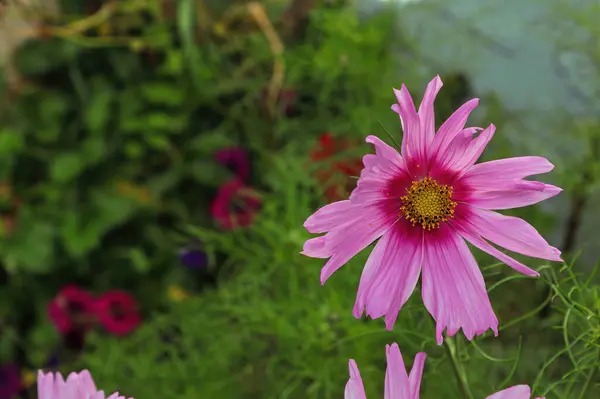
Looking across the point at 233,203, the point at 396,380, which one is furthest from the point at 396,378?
the point at 233,203

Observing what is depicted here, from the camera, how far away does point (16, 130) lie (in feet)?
3.05

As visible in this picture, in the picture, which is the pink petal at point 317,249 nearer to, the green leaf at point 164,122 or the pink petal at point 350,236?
the pink petal at point 350,236

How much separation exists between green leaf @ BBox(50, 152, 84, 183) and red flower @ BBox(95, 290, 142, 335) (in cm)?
15

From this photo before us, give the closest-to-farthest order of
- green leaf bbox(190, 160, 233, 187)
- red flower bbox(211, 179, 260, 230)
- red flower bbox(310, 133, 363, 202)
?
red flower bbox(310, 133, 363, 202), red flower bbox(211, 179, 260, 230), green leaf bbox(190, 160, 233, 187)

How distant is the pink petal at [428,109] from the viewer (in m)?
0.18

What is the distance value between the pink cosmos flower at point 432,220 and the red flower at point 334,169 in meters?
0.25

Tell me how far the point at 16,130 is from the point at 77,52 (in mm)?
130

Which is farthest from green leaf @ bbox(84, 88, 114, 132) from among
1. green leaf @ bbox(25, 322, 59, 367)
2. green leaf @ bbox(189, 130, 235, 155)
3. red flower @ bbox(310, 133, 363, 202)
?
red flower @ bbox(310, 133, 363, 202)

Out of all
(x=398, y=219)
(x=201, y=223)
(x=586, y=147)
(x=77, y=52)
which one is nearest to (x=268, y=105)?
(x=201, y=223)

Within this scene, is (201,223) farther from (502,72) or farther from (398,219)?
(398,219)

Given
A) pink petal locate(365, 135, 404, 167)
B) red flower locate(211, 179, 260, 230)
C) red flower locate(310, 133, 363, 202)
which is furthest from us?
red flower locate(211, 179, 260, 230)

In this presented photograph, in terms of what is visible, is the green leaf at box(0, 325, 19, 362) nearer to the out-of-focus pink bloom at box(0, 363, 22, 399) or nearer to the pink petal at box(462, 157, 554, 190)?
the out-of-focus pink bloom at box(0, 363, 22, 399)

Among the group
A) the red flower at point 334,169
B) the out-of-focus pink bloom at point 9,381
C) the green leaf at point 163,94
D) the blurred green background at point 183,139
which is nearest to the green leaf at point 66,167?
the blurred green background at point 183,139

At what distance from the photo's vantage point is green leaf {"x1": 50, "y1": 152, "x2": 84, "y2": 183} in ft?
2.94
